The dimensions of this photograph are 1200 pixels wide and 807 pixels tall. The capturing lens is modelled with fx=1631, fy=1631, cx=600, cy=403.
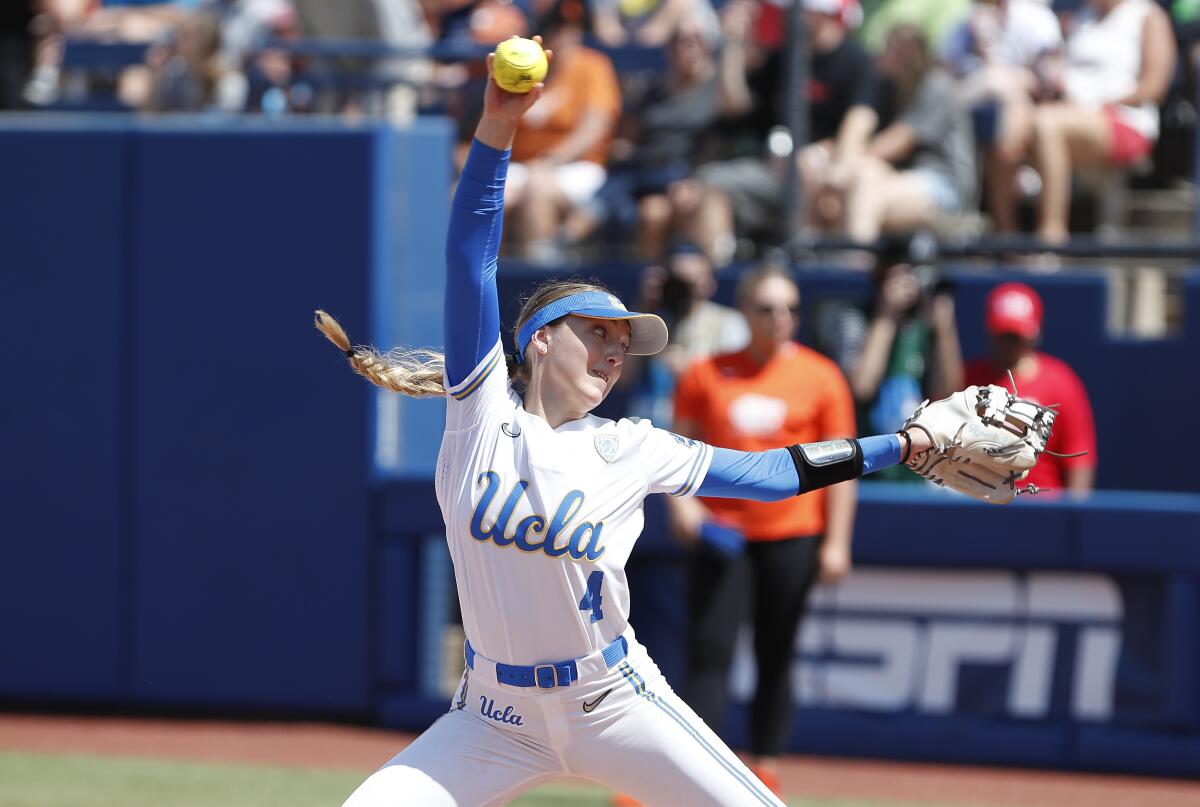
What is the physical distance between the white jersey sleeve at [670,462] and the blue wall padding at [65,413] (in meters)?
4.93

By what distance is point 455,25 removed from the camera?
991 centimetres

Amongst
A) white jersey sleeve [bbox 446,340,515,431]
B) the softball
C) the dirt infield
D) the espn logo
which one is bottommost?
the dirt infield

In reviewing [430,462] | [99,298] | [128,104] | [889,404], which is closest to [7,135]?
[99,298]

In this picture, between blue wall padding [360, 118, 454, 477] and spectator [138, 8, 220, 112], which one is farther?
spectator [138, 8, 220, 112]

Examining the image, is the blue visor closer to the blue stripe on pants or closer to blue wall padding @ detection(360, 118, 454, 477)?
the blue stripe on pants

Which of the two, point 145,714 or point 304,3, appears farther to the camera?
point 304,3

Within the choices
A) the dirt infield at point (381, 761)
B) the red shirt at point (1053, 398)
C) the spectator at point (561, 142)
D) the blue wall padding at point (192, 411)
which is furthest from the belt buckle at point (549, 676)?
the spectator at point (561, 142)

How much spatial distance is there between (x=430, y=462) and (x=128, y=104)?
3518mm

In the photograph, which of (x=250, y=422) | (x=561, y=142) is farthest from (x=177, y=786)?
(x=561, y=142)

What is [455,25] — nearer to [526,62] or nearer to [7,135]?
[7,135]

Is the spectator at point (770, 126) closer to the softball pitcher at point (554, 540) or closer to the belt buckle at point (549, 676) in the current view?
the softball pitcher at point (554, 540)

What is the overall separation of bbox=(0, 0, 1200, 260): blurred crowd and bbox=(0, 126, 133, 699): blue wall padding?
167cm

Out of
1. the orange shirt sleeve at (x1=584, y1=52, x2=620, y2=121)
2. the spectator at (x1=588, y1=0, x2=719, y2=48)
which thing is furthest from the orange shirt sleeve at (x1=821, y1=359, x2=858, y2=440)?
the spectator at (x1=588, y1=0, x2=719, y2=48)

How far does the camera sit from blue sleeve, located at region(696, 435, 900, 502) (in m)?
3.61
